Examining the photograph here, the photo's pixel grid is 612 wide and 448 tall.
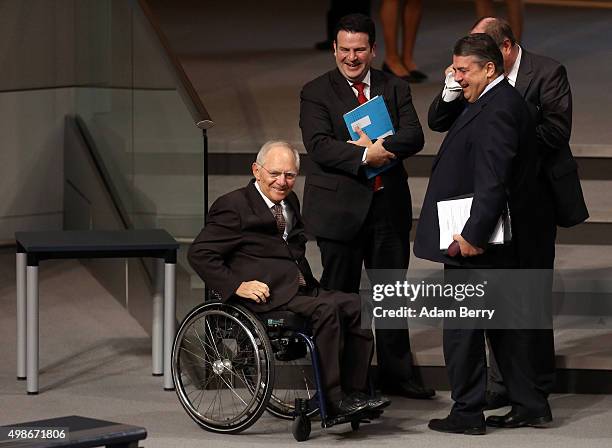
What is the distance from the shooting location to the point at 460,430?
6.20m

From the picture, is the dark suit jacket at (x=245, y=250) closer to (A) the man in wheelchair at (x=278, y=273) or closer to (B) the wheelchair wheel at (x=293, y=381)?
(A) the man in wheelchair at (x=278, y=273)

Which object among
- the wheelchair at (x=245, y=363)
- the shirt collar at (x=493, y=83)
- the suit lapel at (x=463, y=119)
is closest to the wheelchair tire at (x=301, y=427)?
the wheelchair at (x=245, y=363)

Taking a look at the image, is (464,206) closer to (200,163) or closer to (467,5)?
(200,163)

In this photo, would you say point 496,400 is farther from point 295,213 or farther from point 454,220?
point 295,213

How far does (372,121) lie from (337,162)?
217 mm

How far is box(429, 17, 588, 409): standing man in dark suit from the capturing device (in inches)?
247

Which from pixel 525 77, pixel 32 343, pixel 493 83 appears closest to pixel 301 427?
pixel 32 343

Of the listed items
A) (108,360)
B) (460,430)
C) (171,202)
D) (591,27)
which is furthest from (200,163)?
(591,27)

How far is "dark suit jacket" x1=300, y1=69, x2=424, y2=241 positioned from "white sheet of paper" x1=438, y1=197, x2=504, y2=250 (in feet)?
1.47

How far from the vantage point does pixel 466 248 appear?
602 cm

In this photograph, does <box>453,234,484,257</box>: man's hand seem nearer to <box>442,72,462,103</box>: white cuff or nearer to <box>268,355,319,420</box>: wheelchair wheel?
<box>442,72,462,103</box>: white cuff

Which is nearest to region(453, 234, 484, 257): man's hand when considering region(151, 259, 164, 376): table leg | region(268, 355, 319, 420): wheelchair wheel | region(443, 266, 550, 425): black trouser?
region(443, 266, 550, 425): black trouser

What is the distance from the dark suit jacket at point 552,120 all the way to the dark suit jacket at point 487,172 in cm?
18

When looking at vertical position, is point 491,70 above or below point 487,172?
above
